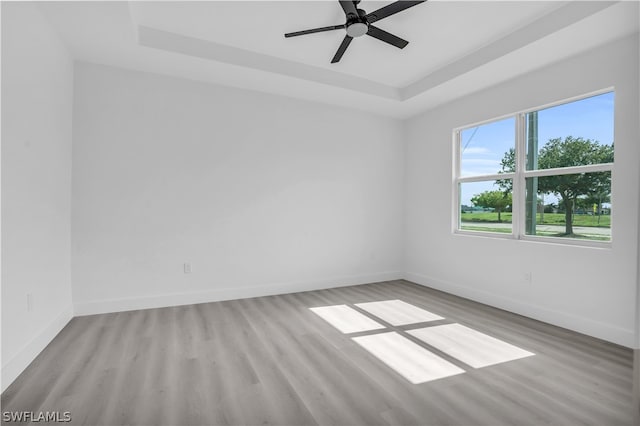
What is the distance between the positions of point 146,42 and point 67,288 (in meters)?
2.58

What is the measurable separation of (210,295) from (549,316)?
381cm

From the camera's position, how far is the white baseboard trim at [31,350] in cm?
200

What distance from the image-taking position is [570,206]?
3254mm

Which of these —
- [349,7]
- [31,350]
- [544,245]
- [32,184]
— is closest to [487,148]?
[544,245]

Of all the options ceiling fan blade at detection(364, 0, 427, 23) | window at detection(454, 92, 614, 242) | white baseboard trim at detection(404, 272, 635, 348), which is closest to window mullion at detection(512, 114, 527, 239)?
window at detection(454, 92, 614, 242)

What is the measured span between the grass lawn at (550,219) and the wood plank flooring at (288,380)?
3.56 feet

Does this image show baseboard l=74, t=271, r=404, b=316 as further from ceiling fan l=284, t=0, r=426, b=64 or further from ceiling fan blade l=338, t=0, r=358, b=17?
ceiling fan blade l=338, t=0, r=358, b=17

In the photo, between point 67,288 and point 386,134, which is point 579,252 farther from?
point 67,288

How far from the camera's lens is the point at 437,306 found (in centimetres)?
378

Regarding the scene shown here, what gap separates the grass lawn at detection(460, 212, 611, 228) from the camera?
2.98m

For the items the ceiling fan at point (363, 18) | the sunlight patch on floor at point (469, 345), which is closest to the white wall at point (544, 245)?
the sunlight patch on floor at point (469, 345)

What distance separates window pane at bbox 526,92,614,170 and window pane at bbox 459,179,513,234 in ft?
1.51

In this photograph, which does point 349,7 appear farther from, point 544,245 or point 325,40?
point 544,245

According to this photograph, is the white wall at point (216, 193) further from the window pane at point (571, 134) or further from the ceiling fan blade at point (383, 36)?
the window pane at point (571, 134)
